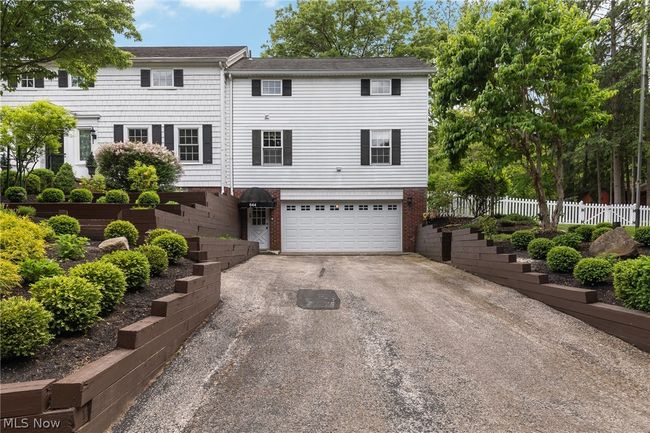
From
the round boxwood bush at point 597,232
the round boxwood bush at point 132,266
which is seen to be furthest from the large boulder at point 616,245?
the round boxwood bush at point 132,266

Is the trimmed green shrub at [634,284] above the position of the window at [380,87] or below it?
below

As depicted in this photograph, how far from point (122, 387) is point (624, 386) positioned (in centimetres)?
461

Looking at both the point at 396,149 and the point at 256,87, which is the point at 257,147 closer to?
the point at 256,87

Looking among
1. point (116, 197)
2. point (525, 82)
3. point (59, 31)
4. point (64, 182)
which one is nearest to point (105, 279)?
point (116, 197)

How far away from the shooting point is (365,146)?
52.2ft

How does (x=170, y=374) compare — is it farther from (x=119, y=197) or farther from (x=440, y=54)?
(x=440, y=54)

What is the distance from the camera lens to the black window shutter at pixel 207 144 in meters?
15.6

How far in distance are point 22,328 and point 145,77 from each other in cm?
1512

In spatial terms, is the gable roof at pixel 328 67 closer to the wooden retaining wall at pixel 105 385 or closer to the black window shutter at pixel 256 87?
the black window shutter at pixel 256 87

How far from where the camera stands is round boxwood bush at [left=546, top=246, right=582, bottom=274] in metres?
6.55

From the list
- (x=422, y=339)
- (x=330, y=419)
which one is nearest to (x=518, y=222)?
(x=422, y=339)

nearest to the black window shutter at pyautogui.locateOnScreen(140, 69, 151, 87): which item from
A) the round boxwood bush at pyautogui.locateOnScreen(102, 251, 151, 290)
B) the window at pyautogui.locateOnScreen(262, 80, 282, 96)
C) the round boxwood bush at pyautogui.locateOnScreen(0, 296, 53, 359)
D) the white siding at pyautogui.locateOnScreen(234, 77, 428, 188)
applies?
the white siding at pyautogui.locateOnScreen(234, 77, 428, 188)

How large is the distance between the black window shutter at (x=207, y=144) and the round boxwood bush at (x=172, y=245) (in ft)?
32.8

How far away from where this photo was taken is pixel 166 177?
11352mm
